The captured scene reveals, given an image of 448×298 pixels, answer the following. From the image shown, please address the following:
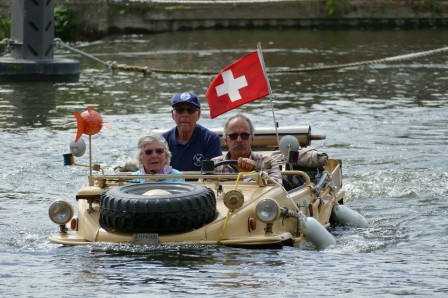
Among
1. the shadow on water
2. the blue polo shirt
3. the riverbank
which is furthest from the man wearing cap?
the riverbank

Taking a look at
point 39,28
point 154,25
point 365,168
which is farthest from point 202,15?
point 365,168

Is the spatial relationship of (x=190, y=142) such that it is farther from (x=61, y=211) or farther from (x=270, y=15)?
(x=270, y=15)

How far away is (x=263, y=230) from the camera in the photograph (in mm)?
11688

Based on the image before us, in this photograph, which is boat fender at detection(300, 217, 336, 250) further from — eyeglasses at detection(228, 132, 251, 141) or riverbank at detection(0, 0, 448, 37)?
riverbank at detection(0, 0, 448, 37)

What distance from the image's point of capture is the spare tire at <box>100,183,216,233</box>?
1133 centimetres

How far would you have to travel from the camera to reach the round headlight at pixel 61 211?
12031 mm

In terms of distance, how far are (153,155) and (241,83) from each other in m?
2.22

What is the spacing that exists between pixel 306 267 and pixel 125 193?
176 cm

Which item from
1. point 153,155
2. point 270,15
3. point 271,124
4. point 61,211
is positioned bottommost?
point 61,211

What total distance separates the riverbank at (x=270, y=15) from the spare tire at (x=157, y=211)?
31.6 m

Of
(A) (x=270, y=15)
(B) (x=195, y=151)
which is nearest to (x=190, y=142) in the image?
(B) (x=195, y=151)

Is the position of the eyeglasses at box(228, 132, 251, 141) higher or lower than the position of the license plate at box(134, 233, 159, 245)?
higher

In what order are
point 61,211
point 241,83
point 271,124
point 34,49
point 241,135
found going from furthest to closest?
point 34,49 < point 271,124 < point 241,83 < point 241,135 < point 61,211

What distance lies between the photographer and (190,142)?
1370cm
